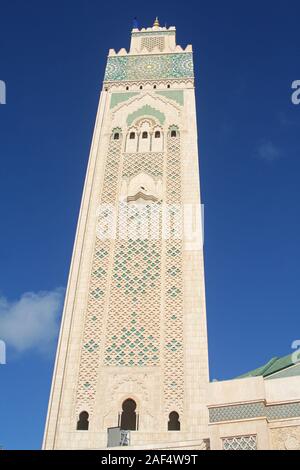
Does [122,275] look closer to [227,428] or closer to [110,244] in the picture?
[110,244]

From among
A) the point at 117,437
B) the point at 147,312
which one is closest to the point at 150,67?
the point at 147,312

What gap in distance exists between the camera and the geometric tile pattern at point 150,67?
8.23 metres

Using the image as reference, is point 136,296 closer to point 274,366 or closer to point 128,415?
point 128,415

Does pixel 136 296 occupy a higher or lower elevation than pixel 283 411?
higher

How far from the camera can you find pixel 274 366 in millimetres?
4953

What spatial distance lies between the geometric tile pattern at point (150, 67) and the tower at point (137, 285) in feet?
0.16

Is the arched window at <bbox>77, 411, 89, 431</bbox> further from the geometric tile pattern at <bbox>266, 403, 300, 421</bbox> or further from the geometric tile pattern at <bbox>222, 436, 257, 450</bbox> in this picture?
the geometric tile pattern at <bbox>266, 403, 300, 421</bbox>

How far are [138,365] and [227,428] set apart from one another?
1690 mm

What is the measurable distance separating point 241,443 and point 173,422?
4.63ft

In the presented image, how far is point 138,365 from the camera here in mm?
5484

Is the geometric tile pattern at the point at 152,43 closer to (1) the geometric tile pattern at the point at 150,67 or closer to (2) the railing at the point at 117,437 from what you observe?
(1) the geometric tile pattern at the point at 150,67

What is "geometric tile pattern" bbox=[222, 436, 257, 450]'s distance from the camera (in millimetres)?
3814
